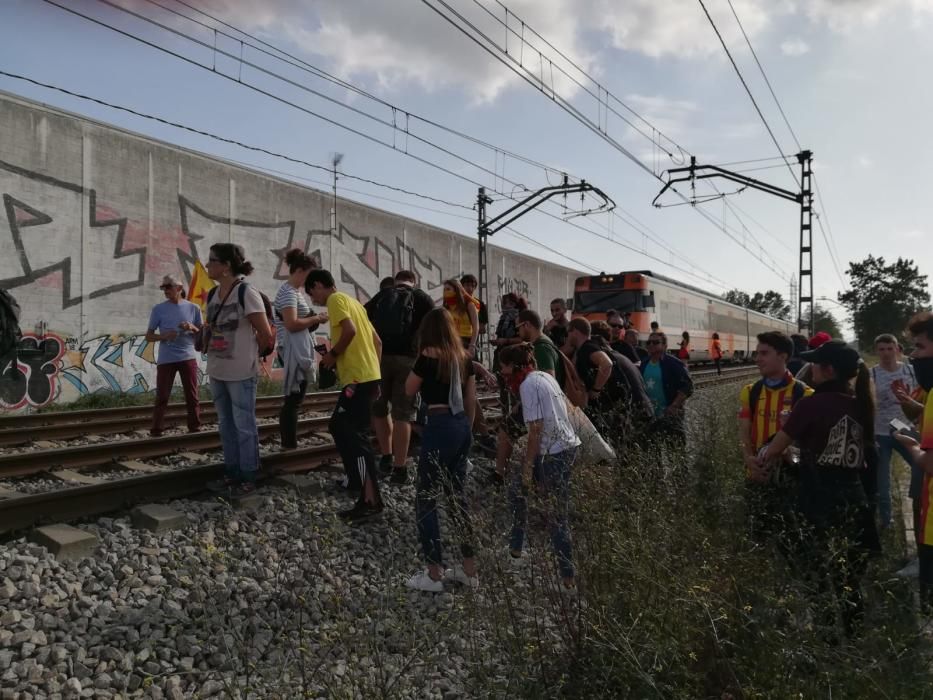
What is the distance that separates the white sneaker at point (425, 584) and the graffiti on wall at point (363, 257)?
15241 millimetres

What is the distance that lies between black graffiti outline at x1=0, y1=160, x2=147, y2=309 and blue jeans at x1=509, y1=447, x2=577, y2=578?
444 inches

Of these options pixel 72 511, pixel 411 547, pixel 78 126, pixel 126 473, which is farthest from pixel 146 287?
pixel 411 547

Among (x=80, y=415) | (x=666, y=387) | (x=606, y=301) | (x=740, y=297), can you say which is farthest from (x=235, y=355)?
(x=740, y=297)

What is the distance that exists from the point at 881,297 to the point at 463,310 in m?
64.7

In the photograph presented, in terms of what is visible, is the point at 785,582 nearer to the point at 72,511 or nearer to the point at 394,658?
the point at 394,658

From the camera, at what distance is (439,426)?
4.22m

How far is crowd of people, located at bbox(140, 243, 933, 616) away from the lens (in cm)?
366

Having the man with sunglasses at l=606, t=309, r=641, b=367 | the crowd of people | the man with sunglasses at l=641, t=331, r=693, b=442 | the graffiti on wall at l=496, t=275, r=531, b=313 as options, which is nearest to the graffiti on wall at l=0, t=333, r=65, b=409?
the crowd of people

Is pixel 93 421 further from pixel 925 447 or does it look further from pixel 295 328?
pixel 925 447

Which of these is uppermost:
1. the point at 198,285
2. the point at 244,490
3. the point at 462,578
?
the point at 198,285

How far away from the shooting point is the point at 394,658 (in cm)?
322

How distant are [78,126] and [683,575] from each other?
1408cm

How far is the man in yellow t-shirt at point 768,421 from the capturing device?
13.7 feet

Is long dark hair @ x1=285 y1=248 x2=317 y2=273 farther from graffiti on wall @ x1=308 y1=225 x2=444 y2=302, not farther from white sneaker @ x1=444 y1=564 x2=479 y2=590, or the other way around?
graffiti on wall @ x1=308 y1=225 x2=444 y2=302
